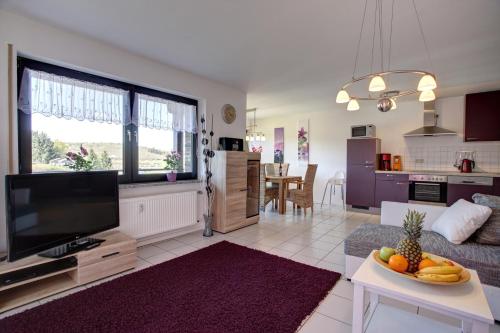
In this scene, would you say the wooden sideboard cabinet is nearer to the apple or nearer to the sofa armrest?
the sofa armrest

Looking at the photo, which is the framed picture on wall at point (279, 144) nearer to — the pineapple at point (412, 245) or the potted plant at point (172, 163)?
the potted plant at point (172, 163)

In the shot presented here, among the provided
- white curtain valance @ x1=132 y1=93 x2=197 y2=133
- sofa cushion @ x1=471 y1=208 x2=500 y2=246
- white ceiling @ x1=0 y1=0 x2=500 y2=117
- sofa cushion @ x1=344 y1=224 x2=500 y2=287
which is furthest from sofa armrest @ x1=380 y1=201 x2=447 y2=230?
white curtain valance @ x1=132 y1=93 x2=197 y2=133

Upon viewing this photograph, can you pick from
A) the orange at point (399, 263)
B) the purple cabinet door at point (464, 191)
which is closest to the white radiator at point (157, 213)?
the orange at point (399, 263)

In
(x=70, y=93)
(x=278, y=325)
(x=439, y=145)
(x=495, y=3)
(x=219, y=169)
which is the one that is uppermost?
(x=495, y=3)

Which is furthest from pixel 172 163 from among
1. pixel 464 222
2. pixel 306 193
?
pixel 464 222

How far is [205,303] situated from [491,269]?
85.0 inches

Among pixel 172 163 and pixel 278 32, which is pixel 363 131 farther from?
pixel 172 163

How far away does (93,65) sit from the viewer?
8.90 ft

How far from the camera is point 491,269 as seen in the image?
5.84 ft

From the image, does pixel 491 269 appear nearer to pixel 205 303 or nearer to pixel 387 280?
pixel 387 280

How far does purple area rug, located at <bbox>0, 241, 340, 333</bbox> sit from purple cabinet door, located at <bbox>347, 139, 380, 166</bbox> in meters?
3.56

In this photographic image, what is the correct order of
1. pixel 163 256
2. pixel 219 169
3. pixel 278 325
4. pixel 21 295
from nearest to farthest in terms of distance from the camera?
1. pixel 278 325
2. pixel 21 295
3. pixel 163 256
4. pixel 219 169

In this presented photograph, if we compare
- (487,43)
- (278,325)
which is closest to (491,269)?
(278,325)

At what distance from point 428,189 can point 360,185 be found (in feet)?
Answer: 4.04
